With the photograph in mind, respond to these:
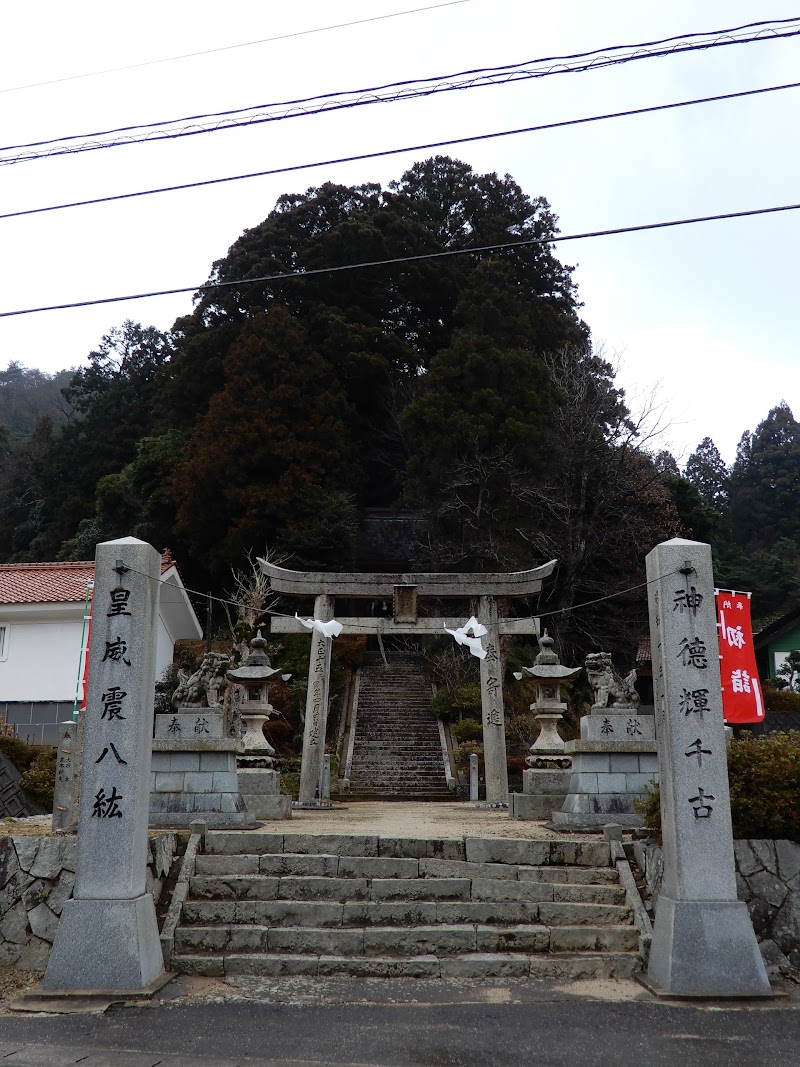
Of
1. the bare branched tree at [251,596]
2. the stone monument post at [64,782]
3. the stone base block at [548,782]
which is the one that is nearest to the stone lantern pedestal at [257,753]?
A: the stone monument post at [64,782]

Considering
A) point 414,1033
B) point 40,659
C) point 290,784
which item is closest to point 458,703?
point 290,784

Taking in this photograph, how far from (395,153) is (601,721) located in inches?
271

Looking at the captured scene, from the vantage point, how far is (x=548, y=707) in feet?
41.5

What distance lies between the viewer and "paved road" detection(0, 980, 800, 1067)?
16.1 ft

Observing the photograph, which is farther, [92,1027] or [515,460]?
[515,460]

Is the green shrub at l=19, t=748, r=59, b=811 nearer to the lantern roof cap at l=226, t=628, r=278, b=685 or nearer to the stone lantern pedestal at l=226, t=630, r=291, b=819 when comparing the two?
the stone lantern pedestal at l=226, t=630, r=291, b=819

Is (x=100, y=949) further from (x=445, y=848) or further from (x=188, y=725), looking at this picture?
(x=188, y=725)

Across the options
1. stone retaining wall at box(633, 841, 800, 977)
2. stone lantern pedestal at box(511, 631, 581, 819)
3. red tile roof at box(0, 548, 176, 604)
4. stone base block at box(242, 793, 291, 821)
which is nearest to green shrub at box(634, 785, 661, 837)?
stone retaining wall at box(633, 841, 800, 977)

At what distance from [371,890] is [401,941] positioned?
2.48ft

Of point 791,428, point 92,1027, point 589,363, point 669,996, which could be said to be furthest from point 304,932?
point 791,428

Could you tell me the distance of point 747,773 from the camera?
7203 mm

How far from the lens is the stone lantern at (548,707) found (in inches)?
483

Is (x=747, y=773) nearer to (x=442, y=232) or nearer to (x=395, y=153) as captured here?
(x=395, y=153)

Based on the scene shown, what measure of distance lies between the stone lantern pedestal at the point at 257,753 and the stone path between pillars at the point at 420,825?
0.42 meters
